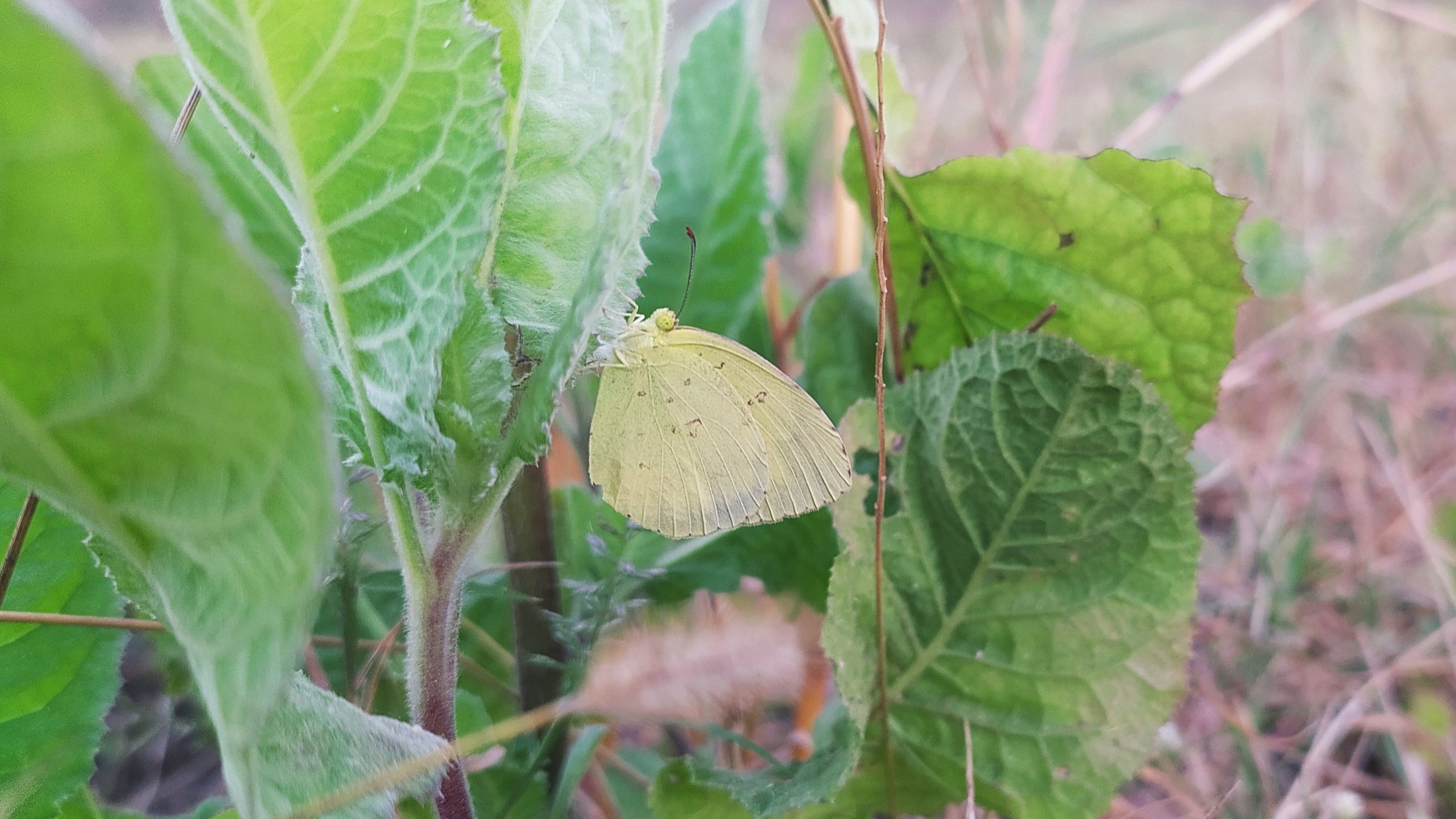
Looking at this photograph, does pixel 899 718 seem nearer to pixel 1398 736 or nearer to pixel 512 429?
pixel 512 429

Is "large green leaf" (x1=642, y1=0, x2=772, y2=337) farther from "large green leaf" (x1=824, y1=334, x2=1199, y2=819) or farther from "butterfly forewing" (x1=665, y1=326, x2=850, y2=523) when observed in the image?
"large green leaf" (x1=824, y1=334, x2=1199, y2=819)

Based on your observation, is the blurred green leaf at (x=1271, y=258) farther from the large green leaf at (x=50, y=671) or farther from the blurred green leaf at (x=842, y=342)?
the large green leaf at (x=50, y=671)

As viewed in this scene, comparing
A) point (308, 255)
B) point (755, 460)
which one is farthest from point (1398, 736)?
point (308, 255)

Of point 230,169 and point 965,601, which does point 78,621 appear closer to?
point 230,169

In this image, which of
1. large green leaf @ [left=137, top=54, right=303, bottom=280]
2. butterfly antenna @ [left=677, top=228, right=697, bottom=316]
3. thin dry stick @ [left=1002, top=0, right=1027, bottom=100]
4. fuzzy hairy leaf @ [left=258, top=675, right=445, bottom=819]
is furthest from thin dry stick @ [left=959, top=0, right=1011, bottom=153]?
fuzzy hairy leaf @ [left=258, top=675, right=445, bottom=819]

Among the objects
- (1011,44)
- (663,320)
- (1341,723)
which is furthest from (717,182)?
(1341,723)

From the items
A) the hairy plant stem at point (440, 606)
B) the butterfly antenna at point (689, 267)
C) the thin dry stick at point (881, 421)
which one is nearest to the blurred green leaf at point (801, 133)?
the butterfly antenna at point (689, 267)
